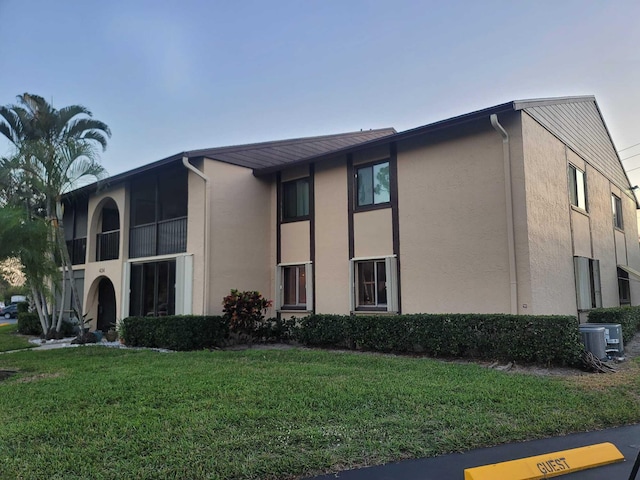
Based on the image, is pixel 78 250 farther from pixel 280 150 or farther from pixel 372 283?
pixel 372 283

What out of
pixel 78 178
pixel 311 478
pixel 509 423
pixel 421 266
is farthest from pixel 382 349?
pixel 78 178

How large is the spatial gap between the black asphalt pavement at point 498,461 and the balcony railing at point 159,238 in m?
11.1

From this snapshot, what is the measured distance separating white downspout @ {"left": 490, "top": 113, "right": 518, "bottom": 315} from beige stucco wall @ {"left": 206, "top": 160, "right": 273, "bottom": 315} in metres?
7.41

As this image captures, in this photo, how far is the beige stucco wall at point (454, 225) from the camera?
1045 cm

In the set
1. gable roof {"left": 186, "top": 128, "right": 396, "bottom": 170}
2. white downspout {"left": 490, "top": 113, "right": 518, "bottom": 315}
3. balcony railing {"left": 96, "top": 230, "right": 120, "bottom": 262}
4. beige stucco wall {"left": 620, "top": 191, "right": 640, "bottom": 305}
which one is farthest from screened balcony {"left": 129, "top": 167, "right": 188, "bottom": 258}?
beige stucco wall {"left": 620, "top": 191, "right": 640, "bottom": 305}

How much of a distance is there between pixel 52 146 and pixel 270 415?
12380mm

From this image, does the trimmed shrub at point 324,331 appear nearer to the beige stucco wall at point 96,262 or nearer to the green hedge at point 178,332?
the green hedge at point 178,332

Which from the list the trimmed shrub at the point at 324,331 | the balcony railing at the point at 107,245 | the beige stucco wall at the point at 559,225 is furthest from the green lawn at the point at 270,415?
the balcony railing at the point at 107,245

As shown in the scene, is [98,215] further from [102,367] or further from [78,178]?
[102,367]

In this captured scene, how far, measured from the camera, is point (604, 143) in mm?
17281

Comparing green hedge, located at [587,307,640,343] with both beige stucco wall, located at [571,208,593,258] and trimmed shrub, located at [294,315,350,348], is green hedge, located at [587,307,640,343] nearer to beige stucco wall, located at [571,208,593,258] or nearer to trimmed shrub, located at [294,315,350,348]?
beige stucco wall, located at [571,208,593,258]

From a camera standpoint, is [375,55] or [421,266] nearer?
[421,266]

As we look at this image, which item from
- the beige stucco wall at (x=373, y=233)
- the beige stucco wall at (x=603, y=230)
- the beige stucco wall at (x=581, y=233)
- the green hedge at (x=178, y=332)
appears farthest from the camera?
the beige stucco wall at (x=603, y=230)

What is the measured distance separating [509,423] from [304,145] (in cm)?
1290
